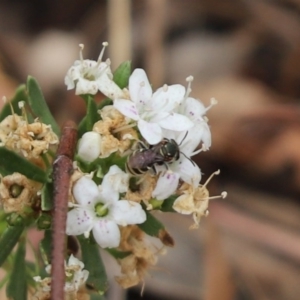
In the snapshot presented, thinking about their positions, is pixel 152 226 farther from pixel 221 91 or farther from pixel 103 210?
pixel 221 91

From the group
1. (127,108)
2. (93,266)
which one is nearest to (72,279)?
(93,266)

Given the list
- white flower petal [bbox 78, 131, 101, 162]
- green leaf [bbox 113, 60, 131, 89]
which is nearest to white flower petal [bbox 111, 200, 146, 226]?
white flower petal [bbox 78, 131, 101, 162]

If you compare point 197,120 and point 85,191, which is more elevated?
point 197,120

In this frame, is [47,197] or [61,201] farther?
[47,197]

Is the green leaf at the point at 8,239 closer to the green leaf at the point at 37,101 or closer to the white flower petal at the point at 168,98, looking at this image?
the green leaf at the point at 37,101

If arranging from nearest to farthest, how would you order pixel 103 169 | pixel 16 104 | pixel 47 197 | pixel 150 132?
pixel 47 197, pixel 150 132, pixel 103 169, pixel 16 104

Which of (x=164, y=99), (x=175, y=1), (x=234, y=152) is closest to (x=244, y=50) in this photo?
(x=175, y=1)
